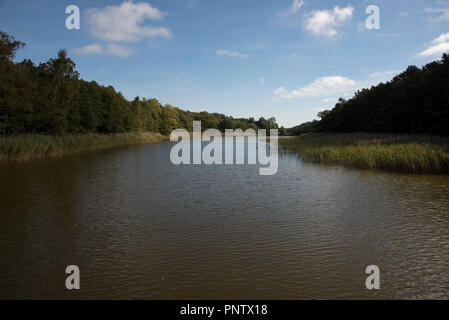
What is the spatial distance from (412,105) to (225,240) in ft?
96.0

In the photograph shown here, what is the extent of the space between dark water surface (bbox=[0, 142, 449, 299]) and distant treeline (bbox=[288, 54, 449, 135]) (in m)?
17.2

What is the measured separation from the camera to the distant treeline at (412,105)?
2331 centimetres

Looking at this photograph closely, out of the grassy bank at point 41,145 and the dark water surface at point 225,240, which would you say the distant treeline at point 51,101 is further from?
the dark water surface at point 225,240

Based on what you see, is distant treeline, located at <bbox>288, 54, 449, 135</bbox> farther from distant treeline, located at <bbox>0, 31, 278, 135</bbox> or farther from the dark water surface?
distant treeline, located at <bbox>0, 31, 278, 135</bbox>

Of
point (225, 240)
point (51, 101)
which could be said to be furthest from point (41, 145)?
point (225, 240)

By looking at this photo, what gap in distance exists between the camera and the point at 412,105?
28250 mm

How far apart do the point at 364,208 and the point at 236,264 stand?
4.36m

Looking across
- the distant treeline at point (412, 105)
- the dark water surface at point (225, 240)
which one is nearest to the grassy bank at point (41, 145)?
the dark water surface at point (225, 240)

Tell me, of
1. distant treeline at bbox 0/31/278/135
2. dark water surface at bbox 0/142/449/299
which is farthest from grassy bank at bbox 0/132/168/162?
dark water surface at bbox 0/142/449/299

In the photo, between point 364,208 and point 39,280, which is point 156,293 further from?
point 364,208

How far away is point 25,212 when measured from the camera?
22.6 feet

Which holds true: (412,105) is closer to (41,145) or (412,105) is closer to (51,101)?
(41,145)

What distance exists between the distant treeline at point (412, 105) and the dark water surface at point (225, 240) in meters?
17.2
